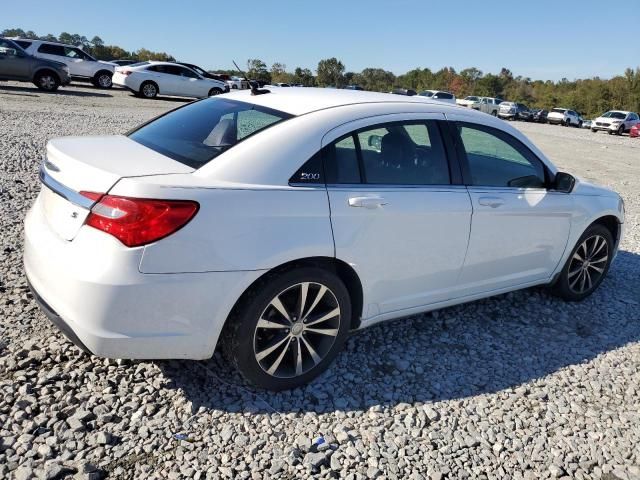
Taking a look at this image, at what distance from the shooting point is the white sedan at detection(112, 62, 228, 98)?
23.3 meters

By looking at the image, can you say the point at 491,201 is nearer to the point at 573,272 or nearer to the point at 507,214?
the point at 507,214

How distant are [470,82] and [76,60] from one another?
246 feet

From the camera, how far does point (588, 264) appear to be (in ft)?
15.5

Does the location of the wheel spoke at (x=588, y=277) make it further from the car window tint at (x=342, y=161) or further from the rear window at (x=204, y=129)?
the rear window at (x=204, y=129)

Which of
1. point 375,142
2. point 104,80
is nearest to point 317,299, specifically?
point 375,142

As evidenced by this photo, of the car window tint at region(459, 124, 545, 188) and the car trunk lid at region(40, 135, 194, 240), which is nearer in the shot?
the car trunk lid at region(40, 135, 194, 240)

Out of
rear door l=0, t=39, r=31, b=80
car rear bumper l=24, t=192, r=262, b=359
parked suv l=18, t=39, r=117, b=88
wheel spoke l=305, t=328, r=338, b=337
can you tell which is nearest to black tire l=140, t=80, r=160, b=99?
parked suv l=18, t=39, r=117, b=88

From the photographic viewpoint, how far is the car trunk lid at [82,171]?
2.59 metres

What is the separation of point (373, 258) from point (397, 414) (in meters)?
0.88

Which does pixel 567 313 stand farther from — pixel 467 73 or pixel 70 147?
pixel 467 73

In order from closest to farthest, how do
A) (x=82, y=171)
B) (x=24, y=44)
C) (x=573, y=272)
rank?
1. (x=82, y=171)
2. (x=573, y=272)
3. (x=24, y=44)

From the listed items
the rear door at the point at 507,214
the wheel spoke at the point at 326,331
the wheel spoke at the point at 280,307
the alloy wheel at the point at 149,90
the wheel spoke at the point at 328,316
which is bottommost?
the alloy wheel at the point at 149,90

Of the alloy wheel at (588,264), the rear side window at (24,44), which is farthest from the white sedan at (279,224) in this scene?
the rear side window at (24,44)

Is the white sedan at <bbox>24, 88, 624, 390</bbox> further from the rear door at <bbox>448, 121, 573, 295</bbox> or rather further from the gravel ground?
the gravel ground
